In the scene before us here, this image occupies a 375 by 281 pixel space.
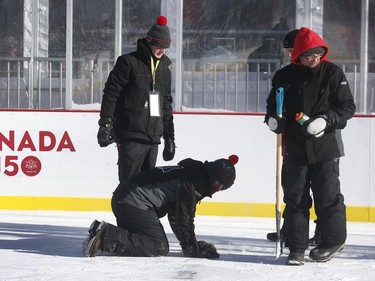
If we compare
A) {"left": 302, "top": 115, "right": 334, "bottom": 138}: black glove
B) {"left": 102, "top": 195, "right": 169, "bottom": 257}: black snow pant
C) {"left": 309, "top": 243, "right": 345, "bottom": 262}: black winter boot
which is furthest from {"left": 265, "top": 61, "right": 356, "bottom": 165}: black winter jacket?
{"left": 102, "top": 195, "right": 169, "bottom": 257}: black snow pant

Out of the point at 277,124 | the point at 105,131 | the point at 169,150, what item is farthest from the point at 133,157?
the point at 277,124

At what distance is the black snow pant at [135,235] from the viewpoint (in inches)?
273

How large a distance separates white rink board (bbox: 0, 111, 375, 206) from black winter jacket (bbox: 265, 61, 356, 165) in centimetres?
327

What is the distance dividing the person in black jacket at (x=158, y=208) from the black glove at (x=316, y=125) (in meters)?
0.59

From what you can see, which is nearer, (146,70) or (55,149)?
(146,70)

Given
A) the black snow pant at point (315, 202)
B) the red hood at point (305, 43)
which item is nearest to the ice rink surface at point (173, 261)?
the black snow pant at point (315, 202)

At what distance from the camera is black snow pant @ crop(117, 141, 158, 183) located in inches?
300

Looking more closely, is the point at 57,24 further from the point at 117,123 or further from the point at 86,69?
the point at 117,123

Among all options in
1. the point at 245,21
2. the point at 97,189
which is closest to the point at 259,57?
the point at 245,21

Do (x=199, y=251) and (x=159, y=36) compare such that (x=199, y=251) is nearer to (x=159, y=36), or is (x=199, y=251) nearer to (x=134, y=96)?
(x=134, y=96)

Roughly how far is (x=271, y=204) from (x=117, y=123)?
2819 mm

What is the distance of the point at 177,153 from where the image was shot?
10.2 meters

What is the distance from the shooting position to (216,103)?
34.1 feet

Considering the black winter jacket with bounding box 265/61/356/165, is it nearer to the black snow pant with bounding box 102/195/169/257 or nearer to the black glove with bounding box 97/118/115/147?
the black snow pant with bounding box 102/195/169/257
